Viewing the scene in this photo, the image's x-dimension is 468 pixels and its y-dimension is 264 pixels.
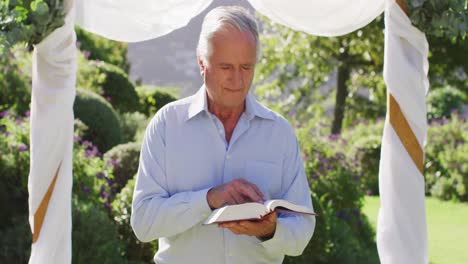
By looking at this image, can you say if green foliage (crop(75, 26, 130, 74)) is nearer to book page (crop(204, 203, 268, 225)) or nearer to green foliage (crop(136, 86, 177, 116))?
green foliage (crop(136, 86, 177, 116))

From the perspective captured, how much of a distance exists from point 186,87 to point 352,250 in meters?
14.2

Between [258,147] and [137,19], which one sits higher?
[137,19]

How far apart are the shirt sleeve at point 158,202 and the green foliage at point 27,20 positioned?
1.87 feet

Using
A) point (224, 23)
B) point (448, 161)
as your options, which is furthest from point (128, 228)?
point (448, 161)

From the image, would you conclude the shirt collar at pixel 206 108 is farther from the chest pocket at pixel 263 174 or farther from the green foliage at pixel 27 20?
the green foliage at pixel 27 20

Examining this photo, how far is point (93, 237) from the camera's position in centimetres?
561

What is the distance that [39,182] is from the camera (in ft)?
10.3

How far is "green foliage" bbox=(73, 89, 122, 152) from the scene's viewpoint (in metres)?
8.69

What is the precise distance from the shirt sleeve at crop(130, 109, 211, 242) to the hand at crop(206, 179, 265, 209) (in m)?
0.03

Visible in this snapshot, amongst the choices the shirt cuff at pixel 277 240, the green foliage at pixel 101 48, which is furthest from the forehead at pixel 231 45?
the green foliage at pixel 101 48

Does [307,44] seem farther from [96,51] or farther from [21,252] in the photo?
[21,252]

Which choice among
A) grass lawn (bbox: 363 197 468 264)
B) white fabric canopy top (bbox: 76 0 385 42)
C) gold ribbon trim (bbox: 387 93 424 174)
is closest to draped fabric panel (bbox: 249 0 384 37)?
white fabric canopy top (bbox: 76 0 385 42)

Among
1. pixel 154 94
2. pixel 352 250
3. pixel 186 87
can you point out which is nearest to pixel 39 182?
pixel 352 250

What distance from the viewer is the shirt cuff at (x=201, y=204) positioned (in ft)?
8.66
